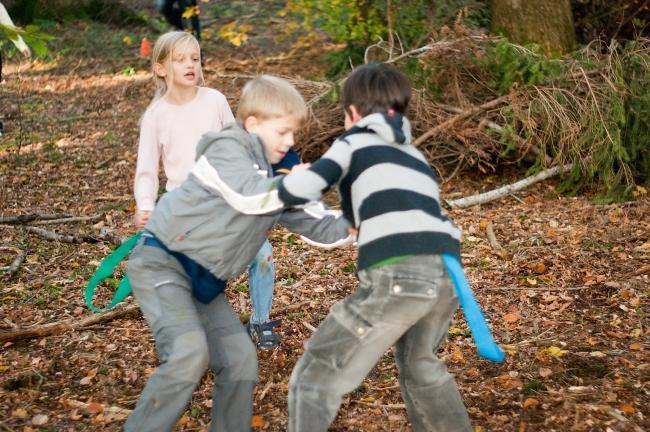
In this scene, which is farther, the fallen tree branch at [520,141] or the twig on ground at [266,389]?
the fallen tree branch at [520,141]

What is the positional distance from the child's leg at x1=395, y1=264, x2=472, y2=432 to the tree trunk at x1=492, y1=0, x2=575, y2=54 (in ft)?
17.8

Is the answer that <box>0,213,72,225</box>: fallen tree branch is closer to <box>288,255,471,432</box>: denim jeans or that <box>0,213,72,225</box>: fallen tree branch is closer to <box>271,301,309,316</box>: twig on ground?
<box>271,301,309,316</box>: twig on ground

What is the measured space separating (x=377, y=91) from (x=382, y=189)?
38cm

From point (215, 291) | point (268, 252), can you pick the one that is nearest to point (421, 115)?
point (268, 252)

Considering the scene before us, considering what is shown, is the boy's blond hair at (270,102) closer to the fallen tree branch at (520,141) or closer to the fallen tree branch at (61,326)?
the fallen tree branch at (61,326)

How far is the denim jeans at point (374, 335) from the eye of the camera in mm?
2723

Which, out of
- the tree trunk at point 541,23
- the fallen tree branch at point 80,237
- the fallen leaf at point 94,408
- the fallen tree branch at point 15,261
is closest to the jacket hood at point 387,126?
the fallen leaf at point 94,408

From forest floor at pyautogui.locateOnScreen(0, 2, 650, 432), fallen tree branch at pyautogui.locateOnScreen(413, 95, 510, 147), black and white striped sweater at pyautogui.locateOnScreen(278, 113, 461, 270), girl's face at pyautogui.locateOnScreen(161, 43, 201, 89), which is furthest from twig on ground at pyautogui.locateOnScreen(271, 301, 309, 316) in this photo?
fallen tree branch at pyautogui.locateOnScreen(413, 95, 510, 147)

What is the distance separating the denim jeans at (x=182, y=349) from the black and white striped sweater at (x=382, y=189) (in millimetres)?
596

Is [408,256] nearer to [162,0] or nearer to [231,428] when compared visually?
[231,428]

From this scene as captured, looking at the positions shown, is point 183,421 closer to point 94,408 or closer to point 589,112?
point 94,408

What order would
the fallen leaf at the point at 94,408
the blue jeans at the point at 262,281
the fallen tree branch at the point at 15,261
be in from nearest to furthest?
the fallen leaf at the point at 94,408
the blue jeans at the point at 262,281
the fallen tree branch at the point at 15,261

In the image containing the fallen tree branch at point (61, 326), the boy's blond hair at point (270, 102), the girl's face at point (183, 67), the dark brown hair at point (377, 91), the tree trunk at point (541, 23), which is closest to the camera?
the dark brown hair at point (377, 91)

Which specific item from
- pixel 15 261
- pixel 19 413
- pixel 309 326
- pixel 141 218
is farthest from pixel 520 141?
pixel 19 413
